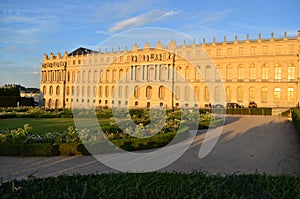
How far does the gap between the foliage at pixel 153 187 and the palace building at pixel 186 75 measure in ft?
131

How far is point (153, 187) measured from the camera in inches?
171

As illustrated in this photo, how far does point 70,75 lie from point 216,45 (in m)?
35.0

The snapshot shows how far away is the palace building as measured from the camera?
4175 cm

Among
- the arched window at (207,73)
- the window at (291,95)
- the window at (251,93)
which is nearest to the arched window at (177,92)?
the arched window at (207,73)

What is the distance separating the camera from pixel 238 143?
40.8 feet

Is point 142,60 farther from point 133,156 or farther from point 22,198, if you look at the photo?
point 22,198

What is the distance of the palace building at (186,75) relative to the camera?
137 ft

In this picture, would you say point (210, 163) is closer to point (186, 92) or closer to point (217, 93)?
point (217, 93)

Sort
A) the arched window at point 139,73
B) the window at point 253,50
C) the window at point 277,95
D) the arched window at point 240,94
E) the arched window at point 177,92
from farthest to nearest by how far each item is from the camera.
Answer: the arched window at point 139,73
the arched window at point 177,92
the arched window at point 240,94
the window at point 253,50
the window at point 277,95

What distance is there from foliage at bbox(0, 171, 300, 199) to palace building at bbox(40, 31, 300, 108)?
39.9 m

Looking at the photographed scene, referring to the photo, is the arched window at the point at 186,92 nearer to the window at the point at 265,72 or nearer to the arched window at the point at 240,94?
the arched window at the point at 240,94

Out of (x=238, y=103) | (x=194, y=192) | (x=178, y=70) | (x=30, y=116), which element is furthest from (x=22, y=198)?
(x=178, y=70)

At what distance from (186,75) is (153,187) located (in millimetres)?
46776

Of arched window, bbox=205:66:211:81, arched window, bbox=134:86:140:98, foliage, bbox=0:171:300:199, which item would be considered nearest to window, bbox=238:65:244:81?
arched window, bbox=205:66:211:81
